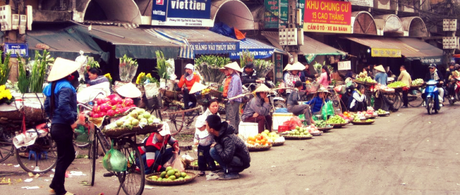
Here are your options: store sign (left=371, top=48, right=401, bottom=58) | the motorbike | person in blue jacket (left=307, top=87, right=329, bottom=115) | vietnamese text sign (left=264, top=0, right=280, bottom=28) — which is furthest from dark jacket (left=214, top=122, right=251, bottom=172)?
store sign (left=371, top=48, right=401, bottom=58)

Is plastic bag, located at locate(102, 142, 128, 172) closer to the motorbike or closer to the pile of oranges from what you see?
the pile of oranges

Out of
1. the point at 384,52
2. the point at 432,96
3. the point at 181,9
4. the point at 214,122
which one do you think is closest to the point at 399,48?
the point at 384,52

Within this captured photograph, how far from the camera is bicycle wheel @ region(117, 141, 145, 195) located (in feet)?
22.6

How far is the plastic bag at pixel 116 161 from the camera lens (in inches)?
269

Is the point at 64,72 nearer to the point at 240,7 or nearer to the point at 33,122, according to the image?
the point at 33,122

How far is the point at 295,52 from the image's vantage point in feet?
75.2

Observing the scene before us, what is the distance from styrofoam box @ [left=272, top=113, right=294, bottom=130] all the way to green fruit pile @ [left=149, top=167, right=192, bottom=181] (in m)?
5.96

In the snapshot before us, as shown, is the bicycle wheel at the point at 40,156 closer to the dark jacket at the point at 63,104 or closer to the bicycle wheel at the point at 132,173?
the dark jacket at the point at 63,104

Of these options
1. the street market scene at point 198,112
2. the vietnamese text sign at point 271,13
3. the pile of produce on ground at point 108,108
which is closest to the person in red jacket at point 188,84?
the street market scene at point 198,112

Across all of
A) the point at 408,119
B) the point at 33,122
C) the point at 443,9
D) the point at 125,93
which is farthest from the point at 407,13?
the point at 33,122

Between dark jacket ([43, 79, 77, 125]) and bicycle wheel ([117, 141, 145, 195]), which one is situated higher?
dark jacket ([43, 79, 77, 125])

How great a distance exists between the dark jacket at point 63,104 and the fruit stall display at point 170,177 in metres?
1.49

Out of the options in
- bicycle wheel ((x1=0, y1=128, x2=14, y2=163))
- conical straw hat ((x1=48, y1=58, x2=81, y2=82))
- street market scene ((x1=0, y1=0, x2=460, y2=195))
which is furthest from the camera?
bicycle wheel ((x1=0, y1=128, x2=14, y2=163))

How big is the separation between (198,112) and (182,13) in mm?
8190
